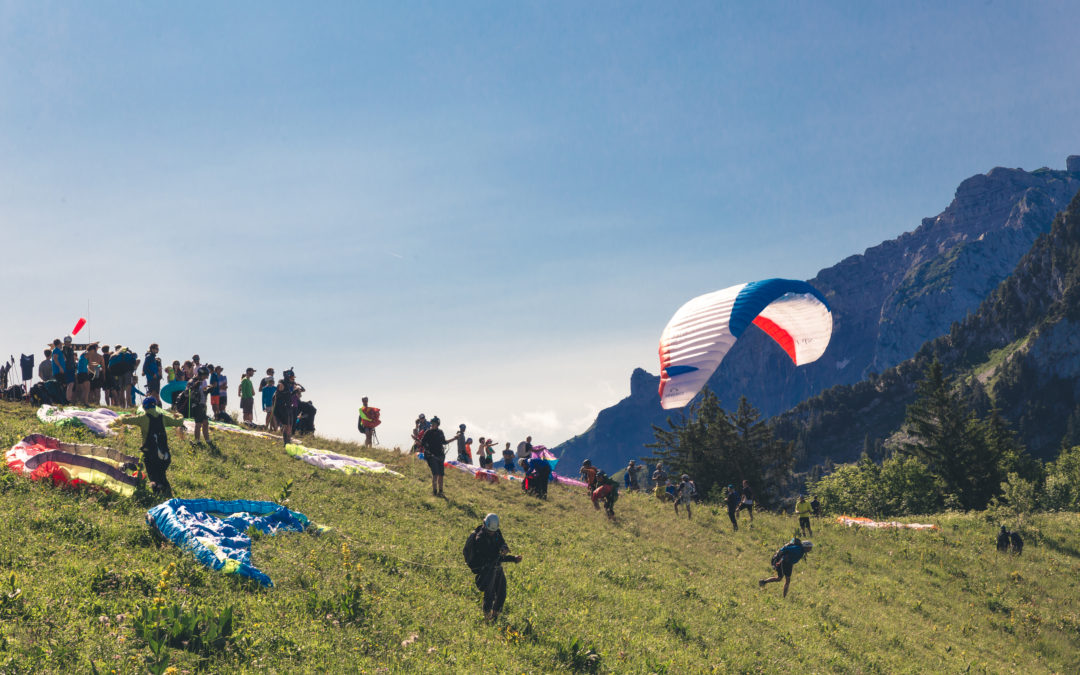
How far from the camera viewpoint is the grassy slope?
10.2m

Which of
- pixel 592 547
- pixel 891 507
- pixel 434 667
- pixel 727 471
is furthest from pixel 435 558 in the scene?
pixel 891 507

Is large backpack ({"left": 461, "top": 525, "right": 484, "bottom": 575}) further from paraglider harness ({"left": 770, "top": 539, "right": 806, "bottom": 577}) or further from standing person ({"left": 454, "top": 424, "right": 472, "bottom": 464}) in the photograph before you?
standing person ({"left": 454, "top": 424, "right": 472, "bottom": 464})

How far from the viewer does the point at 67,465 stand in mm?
15273

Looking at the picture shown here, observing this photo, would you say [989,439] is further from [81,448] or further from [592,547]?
[81,448]

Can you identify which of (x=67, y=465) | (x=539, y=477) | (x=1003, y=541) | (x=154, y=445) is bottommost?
(x=1003, y=541)

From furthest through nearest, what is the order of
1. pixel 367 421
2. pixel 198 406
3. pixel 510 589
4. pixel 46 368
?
pixel 367 421 < pixel 46 368 < pixel 198 406 < pixel 510 589

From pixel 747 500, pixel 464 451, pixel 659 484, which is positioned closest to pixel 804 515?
pixel 747 500

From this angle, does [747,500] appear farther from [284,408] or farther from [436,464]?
[284,408]

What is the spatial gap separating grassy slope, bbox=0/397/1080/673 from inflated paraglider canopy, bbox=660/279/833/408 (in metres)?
6.40

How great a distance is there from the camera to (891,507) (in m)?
89.2

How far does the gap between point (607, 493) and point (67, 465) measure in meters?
19.0

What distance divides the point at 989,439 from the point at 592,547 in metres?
59.9

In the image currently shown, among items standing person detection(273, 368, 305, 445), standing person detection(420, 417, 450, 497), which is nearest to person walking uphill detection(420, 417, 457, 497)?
standing person detection(420, 417, 450, 497)

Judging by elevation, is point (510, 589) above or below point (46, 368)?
below
